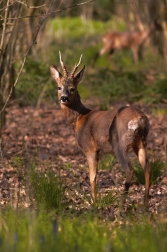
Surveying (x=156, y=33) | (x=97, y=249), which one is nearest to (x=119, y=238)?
(x=97, y=249)

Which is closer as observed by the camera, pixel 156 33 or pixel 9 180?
pixel 9 180

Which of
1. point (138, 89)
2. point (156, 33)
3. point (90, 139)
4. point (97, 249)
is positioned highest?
point (156, 33)

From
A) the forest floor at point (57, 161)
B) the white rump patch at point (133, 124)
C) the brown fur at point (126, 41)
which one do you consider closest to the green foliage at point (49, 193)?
the forest floor at point (57, 161)

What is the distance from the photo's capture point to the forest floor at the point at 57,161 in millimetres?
7902

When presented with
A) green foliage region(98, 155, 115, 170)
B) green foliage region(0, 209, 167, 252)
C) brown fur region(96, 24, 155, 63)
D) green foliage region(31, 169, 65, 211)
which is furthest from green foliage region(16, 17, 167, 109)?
green foliage region(0, 209, 167, 252)

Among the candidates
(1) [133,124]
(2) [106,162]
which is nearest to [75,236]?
(1) [133,124]

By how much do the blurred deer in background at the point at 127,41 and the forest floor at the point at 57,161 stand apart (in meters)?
11.8

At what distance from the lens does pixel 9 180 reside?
9125 mm

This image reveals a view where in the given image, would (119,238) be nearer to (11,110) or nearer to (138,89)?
(11,110)

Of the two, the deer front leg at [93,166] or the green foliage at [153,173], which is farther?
the green foliage at [153,173]

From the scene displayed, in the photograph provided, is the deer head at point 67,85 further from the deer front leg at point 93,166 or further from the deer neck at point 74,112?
the deer front leg at point 93,166

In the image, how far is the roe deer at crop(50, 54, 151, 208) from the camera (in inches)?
309

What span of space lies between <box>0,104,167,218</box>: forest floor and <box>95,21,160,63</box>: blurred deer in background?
11786 mm

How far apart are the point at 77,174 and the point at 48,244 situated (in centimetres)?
468
